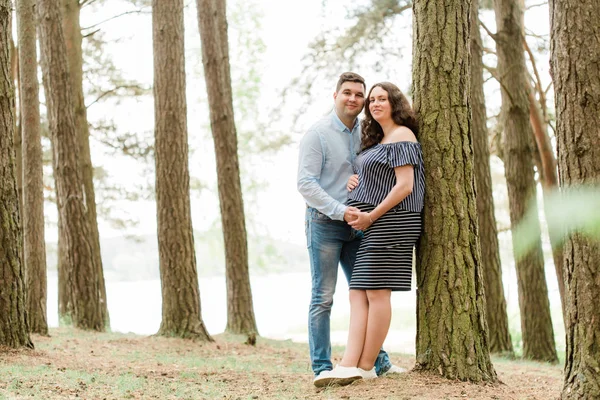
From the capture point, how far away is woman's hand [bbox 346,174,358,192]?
17.5 feet

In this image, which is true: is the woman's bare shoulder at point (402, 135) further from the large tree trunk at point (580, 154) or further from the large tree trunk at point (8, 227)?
the large tree trunk at point (8, 227)

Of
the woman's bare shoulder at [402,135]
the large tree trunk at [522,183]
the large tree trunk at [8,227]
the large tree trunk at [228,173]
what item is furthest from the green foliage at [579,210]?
the large tree trunk at [228,173]

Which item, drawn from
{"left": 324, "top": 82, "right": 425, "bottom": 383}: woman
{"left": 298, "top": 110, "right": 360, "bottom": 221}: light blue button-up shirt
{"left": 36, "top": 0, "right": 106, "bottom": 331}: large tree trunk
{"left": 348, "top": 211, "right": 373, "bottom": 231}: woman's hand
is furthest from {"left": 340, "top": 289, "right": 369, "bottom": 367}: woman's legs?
{"left": 36, "top": 0, "right": 106, "bottom": 331}: large tree trunk

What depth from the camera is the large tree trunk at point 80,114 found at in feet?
38.5

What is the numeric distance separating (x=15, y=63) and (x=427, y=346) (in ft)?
37.7

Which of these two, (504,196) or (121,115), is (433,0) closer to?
(121,115)

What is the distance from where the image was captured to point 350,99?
5582 millimetres

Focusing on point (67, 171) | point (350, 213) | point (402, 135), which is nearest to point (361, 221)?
point (350, 213)

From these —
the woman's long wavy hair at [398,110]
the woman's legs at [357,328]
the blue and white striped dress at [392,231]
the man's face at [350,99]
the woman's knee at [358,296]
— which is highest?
the man's face at [350,99]

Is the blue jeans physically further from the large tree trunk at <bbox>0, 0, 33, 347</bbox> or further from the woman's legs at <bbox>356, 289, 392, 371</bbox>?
the large tree trunk at <bbox>0, 0, 33, 347</bbox>

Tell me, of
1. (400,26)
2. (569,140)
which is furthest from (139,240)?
(569,140)

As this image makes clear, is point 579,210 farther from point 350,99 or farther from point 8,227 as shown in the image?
point 8,227

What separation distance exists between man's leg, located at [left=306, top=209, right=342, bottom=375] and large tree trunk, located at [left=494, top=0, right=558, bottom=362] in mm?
6013

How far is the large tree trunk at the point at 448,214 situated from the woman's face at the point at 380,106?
24 cm
